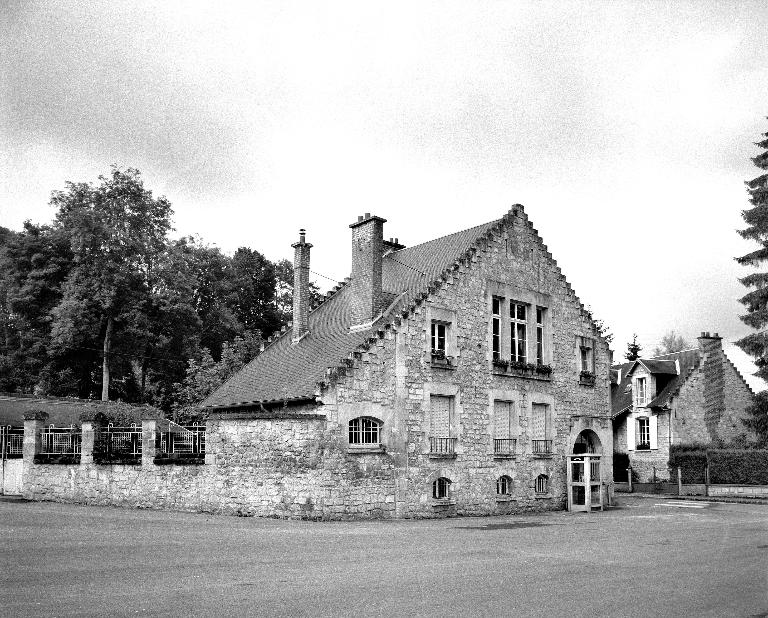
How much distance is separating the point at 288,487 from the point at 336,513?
1449 millimetres

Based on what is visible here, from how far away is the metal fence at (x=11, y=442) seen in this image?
1092 inches

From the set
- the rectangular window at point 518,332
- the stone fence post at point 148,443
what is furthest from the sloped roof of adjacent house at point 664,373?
the stone fence post at point 148,443

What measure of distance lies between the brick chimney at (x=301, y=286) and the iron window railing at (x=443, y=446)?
686 cm

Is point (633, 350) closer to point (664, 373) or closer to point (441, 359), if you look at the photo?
point (664, 373)

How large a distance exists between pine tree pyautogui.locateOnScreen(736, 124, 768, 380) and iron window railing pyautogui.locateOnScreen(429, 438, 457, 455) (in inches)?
676

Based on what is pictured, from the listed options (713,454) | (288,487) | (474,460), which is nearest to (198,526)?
(288,487)

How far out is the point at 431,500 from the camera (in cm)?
2389

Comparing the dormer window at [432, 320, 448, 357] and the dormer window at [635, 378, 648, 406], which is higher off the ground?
the dormer window at [432, 320, 448, 357]

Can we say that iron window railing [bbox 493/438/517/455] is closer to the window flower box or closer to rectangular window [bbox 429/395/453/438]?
rectangular window [bbox 429/395/453/438]

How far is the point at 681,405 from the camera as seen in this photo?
149 ft

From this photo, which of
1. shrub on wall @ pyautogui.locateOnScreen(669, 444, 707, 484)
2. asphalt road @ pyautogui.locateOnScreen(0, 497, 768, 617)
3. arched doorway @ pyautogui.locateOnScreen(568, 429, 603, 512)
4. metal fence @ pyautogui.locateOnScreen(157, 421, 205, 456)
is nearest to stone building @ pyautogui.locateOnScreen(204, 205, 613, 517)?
arched doorway @ pyautogui.locateOnScreen(568, 429, 603, 512)

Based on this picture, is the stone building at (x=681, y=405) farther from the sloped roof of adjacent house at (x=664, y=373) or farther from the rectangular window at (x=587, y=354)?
the rectangular window at (x=587, y=354)

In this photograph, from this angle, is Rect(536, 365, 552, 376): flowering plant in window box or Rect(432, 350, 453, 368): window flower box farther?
Rect(536, 365, 552, 376): flowering plant in window box

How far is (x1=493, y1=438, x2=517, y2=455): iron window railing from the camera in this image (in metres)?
26.5
